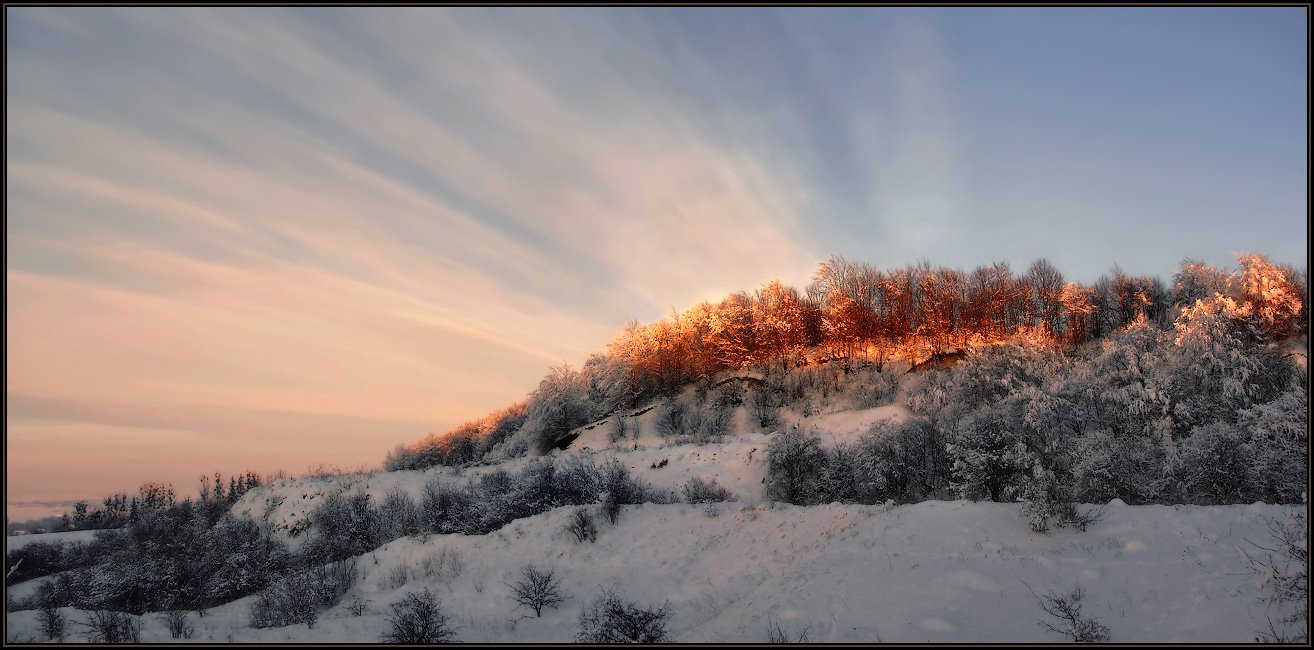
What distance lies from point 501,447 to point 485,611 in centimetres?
4188

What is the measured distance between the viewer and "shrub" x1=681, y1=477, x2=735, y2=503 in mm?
25234

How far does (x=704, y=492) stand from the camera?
2578 cm

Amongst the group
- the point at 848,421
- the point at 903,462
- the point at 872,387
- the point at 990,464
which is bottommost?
the point at 903,462

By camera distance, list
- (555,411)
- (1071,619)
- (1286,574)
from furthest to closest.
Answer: (555,411)
(1071,619)
(1286,574)

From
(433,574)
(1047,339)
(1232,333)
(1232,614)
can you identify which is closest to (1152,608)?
(1232,614)

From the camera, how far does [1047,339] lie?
48.8 m

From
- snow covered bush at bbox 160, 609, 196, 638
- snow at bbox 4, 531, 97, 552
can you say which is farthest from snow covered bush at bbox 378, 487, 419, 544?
snow at bbox 4, 531, 97, 552

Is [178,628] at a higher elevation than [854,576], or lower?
lower

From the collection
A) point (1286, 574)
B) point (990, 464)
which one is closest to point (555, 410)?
point (990, 464)

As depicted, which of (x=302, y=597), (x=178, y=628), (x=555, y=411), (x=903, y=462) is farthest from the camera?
(x=555, y=411)

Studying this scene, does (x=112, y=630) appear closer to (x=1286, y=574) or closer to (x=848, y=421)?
(x=1286, y=574)

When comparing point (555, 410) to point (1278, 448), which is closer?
point (1278, 448)

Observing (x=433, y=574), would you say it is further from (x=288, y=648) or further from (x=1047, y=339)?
(x=1047, y=339)

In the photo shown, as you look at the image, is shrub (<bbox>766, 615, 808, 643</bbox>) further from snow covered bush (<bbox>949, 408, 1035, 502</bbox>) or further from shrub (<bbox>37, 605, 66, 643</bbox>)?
shrub (<bbox>37, 605, 66, 643</bbox>)
